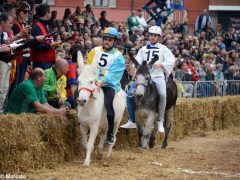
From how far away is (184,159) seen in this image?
15.4 metres

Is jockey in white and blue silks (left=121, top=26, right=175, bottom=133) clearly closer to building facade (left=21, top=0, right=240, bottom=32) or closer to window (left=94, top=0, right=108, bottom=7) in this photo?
building facade (left=21, top=0, right=240, bottom=32)

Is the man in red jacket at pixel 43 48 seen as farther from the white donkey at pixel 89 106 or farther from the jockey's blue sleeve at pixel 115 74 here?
the white donkey at pixel 89 106

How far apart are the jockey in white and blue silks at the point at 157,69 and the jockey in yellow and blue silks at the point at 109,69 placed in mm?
2206

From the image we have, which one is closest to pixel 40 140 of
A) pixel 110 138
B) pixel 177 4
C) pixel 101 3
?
pixel 110 138

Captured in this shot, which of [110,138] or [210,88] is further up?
[110,138]

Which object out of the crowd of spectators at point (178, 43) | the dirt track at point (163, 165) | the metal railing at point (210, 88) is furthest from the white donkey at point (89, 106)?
the metal railing at point (210, 88)

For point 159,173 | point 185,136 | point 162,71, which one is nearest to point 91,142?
point 159,173

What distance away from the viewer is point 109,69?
1470 cm

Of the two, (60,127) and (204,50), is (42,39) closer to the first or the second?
(60,127)

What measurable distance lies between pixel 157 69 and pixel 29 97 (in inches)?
184

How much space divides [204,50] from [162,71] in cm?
1440

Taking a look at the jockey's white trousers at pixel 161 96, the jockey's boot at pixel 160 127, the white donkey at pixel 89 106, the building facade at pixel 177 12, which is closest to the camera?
the white donkey at pixel 89 106

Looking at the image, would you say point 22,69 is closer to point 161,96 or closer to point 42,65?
point 42,65

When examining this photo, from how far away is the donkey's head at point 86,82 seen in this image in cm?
1323
